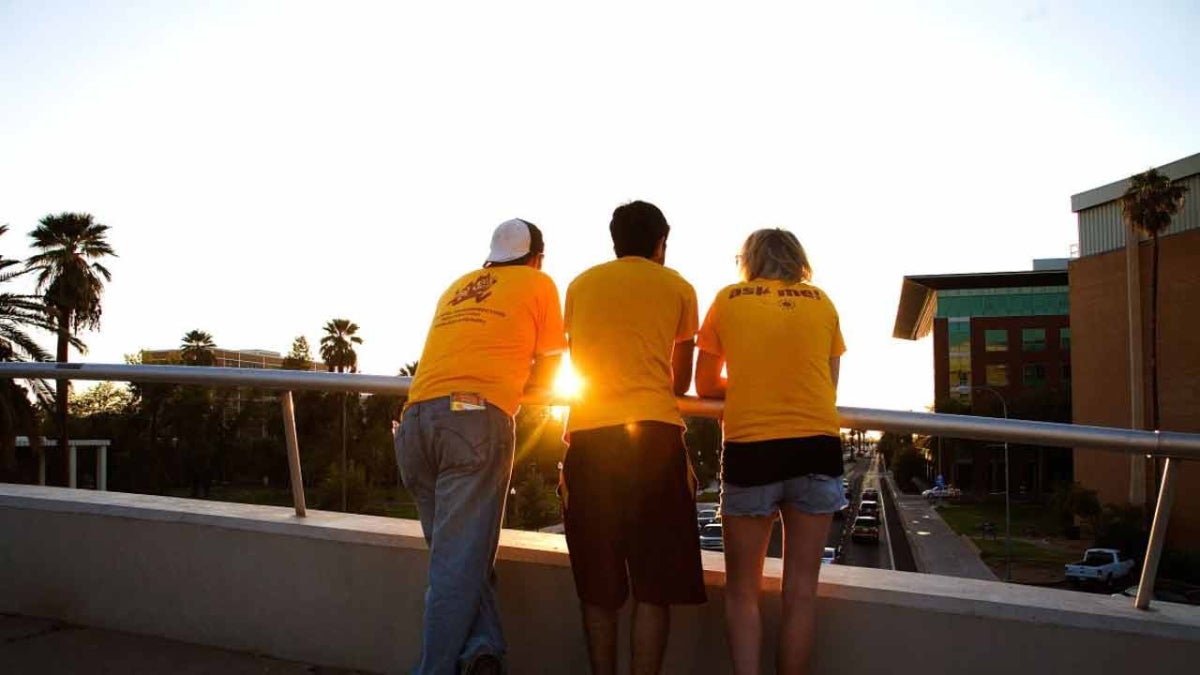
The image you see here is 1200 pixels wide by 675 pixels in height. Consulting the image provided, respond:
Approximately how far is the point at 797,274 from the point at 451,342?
4.18 feet

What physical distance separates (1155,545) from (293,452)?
A: 3.37 metres

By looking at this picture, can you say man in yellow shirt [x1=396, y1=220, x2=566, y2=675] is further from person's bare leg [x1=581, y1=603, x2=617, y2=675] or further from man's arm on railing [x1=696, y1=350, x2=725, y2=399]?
man's arm on railing [x1=696, y1=350, x2=725, y2=399]

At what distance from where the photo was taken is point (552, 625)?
347cm

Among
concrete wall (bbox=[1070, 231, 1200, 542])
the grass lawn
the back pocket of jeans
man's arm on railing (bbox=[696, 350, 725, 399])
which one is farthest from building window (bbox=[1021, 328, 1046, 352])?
the back pocket of jeans

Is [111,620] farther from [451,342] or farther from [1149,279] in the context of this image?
[1149,279]

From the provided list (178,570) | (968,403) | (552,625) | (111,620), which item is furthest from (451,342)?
(968,403)

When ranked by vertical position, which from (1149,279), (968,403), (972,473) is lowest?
(972,473)

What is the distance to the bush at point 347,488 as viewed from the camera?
14.6ft

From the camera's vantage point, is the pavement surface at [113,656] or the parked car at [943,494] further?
the parked car at [943,494]

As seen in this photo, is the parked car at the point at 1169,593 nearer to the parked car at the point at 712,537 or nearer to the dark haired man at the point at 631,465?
the parked car at the point at 712,537

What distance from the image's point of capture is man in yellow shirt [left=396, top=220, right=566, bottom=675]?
3.09 metres

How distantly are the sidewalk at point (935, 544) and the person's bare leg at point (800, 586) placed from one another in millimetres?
20499

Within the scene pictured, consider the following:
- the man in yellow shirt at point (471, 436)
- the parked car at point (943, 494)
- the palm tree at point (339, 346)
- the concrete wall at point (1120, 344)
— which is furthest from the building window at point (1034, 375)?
the man in yellow shirt at point (471, 436)

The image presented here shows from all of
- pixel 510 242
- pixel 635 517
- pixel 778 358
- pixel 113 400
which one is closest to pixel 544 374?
pixel 510 242
